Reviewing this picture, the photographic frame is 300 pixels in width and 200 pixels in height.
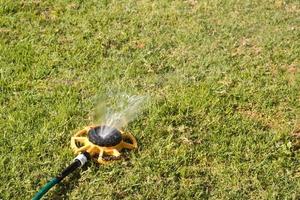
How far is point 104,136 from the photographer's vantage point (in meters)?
4.23

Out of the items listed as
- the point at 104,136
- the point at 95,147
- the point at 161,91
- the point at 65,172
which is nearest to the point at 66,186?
the point at 65,172

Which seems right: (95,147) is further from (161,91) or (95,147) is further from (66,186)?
(161,91)

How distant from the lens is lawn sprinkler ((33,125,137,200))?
4.15 metres

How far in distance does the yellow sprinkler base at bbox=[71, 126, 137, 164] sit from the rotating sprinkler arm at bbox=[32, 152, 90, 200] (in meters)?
0.09

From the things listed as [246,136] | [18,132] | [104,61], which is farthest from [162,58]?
[18,132]

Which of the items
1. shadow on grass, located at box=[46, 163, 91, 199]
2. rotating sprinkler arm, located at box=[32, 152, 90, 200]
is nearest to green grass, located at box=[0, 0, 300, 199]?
shadow on grass, located at box=[46, 163, 91, 199]

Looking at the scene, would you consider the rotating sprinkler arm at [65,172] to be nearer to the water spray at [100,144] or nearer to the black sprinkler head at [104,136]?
the water spray at [100,144]

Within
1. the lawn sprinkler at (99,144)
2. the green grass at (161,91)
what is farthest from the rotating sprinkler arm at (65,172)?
the green grass at (161,91)

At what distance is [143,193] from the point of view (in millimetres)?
3990

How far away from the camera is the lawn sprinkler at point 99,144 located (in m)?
4.15

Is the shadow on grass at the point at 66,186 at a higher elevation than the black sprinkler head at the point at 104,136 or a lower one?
lower

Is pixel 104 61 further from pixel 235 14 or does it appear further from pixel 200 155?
pixel 235 14

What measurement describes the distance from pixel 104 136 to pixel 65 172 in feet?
1.68

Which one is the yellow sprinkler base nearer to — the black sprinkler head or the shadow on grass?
the black sprinkler head
